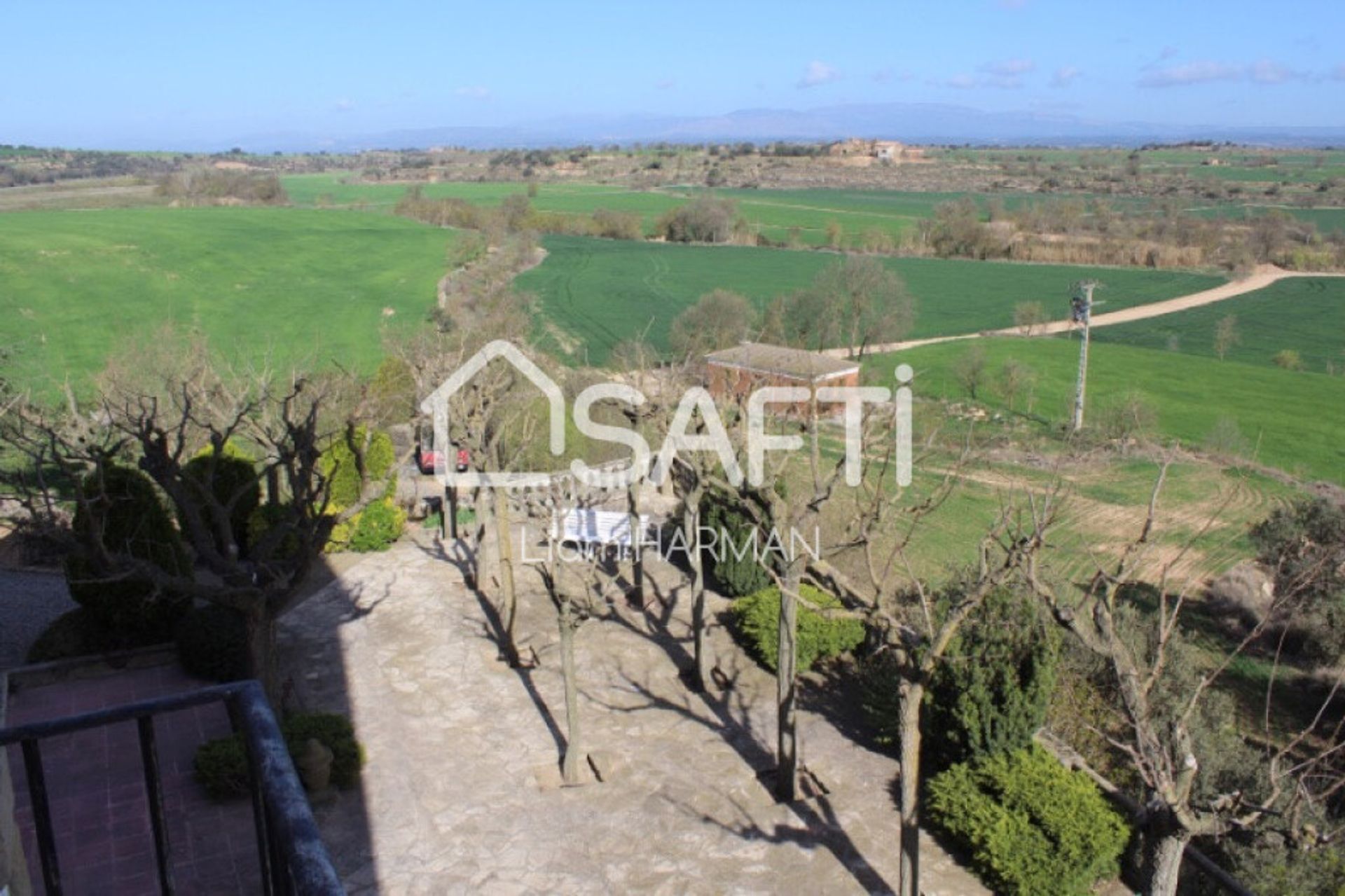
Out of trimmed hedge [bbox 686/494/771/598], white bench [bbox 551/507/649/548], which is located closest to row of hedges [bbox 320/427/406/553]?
white bench [bbox 551/507/649/548]

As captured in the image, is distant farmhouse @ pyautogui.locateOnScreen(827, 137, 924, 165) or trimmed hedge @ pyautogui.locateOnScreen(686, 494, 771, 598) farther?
distant farmhouse @ pyautogui.locateOnScreen(827, 137, 924, 165)

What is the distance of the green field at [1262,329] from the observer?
5031 cm

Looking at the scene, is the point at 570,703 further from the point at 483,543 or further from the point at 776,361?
the point at 776,361

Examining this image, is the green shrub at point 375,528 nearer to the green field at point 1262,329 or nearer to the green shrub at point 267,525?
the green shrub at point 267,525

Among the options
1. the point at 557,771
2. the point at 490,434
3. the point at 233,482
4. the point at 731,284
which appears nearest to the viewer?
the point at 557,771

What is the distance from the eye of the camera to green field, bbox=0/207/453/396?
37062mm

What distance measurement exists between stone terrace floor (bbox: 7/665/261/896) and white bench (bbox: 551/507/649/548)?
6.55 meters

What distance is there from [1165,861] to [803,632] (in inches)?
280

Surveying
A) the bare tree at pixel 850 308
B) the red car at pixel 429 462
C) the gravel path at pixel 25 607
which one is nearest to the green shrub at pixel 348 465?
the red car at pixel 429 462

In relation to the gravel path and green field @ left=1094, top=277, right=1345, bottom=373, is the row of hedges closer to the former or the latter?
the gravel path

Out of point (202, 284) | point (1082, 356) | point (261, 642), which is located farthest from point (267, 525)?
point (202, 284)

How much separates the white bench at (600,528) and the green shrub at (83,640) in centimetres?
624

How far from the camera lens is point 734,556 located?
615 inches

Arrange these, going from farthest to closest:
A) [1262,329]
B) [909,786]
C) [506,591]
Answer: [1262,329], [506,591], [909,786]
